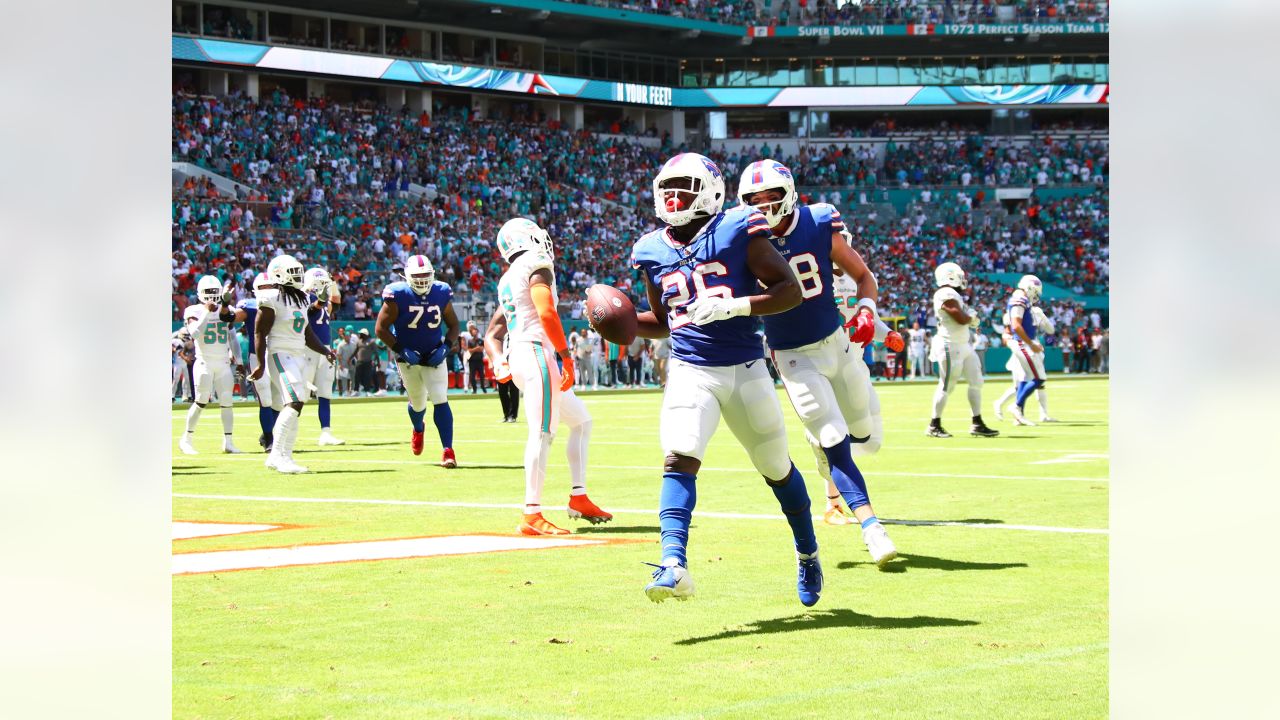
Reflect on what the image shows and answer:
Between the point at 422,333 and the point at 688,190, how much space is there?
9302 millimetres

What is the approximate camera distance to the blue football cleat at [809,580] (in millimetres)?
6520

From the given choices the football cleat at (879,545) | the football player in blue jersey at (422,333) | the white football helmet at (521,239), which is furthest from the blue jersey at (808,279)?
the football player in blue jersey at (422,333)

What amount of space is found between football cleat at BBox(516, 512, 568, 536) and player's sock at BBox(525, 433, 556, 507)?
44 mm

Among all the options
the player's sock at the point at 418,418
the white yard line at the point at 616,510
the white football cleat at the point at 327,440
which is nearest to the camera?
the white yard line at the point at 616,510

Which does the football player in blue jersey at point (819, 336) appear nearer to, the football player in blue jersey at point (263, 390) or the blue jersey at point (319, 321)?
the football player in blue jersey at point (263, 390)

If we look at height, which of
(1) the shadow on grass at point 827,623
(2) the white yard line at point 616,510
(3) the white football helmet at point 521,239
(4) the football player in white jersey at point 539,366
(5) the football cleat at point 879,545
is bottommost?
(2) the white yard line at point 616,510

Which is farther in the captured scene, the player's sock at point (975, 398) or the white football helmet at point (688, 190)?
the player's sock at point (975, 398)

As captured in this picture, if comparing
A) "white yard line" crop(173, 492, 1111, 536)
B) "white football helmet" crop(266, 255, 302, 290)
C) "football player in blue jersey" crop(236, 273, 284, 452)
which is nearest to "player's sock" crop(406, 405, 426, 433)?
"football player in blue jersey" crop(236, 273, 284, 452)

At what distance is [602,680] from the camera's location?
201 inches

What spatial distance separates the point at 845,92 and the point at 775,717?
58.9 m

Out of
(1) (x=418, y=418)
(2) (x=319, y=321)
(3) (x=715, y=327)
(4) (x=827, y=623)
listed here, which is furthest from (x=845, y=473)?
(2) (x=319, y=321)

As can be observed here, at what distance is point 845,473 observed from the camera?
7.73 metres
